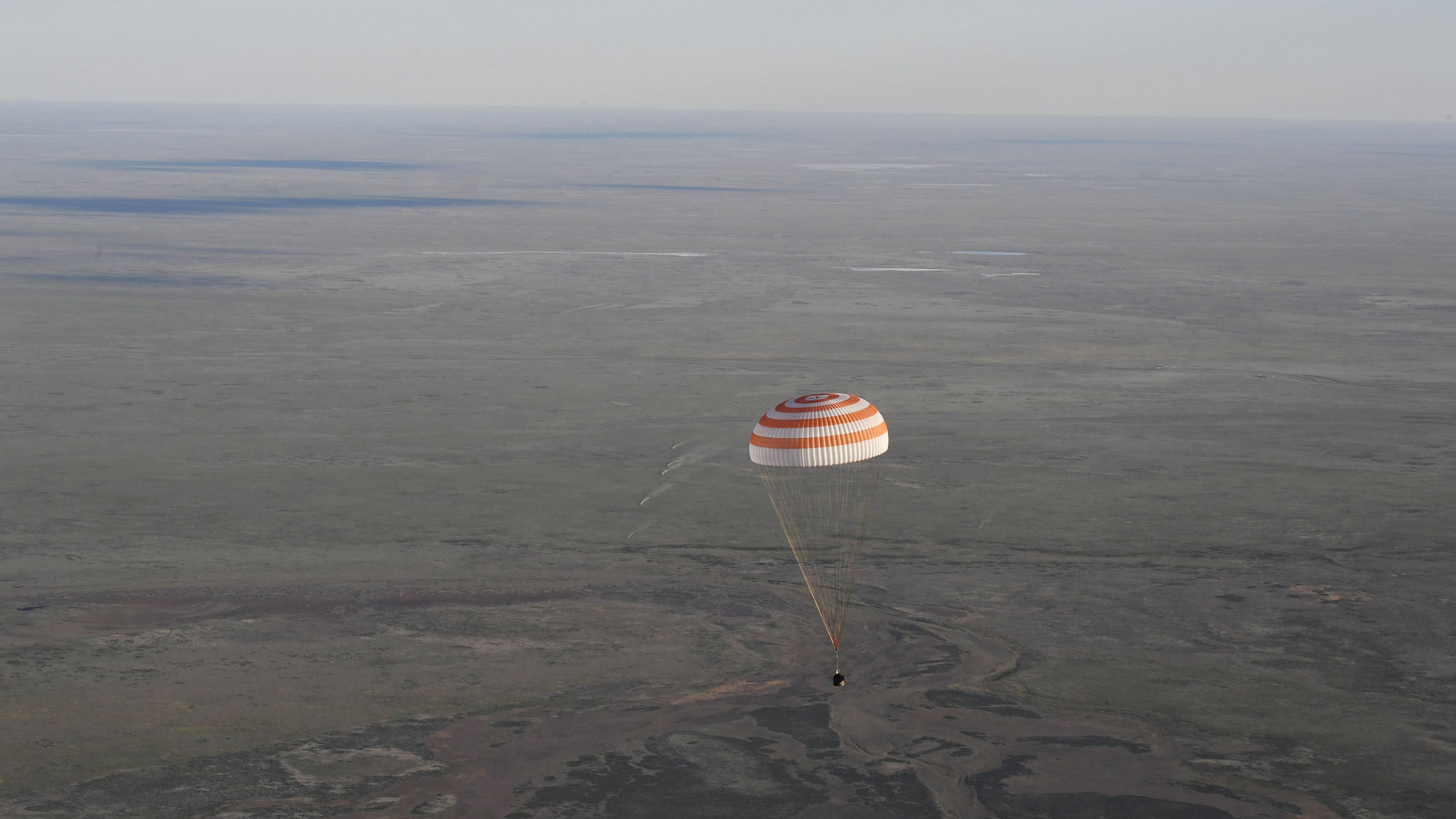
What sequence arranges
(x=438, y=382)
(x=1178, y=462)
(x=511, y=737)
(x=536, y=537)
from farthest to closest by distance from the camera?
1. (x=438, y=382)
2. (x=1178, y=462)
3. (x=536, y=537)
4. (x=511, y=737)

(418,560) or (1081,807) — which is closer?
(1081,807)

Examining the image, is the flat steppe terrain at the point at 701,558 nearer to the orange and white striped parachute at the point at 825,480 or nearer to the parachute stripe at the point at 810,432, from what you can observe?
the orange and white striped parachute at the point at 825,480

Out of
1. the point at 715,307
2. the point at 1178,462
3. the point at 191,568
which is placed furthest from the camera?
the point at 715,307

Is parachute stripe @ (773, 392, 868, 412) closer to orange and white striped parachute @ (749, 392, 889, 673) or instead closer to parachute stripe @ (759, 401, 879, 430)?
orange and white striped parachute @ (749, 392, 889, 673)

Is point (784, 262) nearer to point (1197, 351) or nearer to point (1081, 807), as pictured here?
point (1197, 351)

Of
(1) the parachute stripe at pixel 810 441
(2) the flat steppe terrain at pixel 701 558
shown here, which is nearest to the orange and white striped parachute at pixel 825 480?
(1) the parachute stripe at pixel 810 441

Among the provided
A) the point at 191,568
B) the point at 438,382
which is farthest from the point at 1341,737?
the point at 438,382
